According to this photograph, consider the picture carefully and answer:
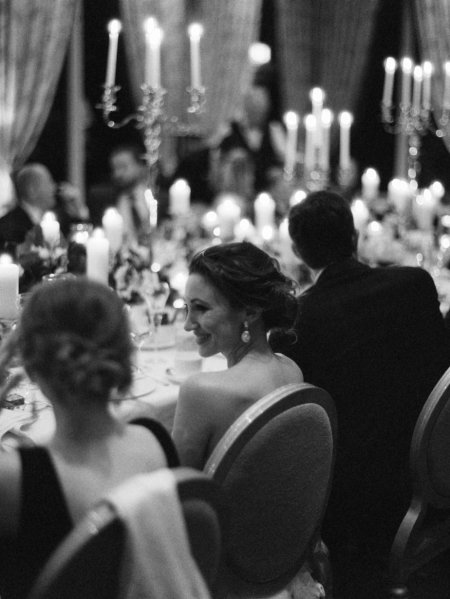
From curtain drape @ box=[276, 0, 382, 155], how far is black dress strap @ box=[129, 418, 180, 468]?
657 cm

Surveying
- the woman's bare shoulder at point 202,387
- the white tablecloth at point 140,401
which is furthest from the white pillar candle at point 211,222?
the woman's bare shoulder at point 202,387

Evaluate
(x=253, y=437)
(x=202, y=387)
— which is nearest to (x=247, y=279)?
(x=202, y=387)

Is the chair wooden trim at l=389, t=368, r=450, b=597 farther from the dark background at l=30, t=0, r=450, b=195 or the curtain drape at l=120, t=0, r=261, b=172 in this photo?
the dark background at l=30, t=0, r=450, b=195

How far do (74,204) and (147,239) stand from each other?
1.88 m

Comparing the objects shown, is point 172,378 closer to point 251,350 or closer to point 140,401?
point 140,401

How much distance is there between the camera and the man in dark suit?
2078 mm

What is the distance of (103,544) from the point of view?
3.17 ft

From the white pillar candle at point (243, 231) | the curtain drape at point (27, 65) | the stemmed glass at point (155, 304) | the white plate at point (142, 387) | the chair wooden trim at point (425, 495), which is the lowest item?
the chair wooden trim at point (425, 495)

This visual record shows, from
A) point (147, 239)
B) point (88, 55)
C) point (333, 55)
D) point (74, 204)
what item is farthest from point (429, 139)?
point (147, 239)

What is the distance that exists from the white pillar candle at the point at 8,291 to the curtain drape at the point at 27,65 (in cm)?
343

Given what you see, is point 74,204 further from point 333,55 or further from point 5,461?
point 5,461

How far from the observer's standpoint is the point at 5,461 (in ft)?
3.68

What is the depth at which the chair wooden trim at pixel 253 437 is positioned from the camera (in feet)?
4.60

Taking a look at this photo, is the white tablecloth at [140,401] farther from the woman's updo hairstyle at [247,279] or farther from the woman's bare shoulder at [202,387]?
the woman's updo hairstyle at [247,279]
